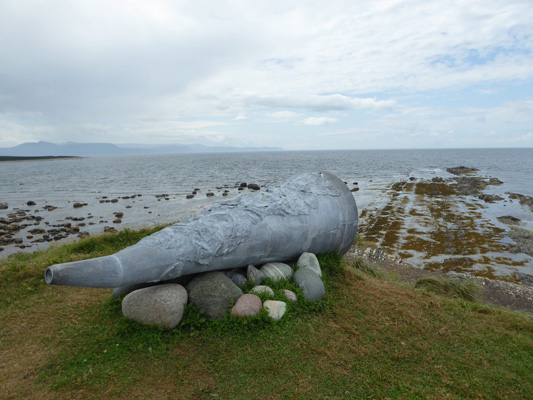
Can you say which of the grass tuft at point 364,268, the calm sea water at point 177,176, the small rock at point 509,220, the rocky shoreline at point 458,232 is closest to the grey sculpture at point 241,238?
the grass tuft at point 364,268

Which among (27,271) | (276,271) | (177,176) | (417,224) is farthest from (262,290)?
(177,176)

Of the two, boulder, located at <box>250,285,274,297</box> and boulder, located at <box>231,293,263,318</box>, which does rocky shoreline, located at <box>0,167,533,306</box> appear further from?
boulder, located at <box>231,293,263,318</box>

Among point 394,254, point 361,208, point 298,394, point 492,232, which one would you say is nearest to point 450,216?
point 492,232

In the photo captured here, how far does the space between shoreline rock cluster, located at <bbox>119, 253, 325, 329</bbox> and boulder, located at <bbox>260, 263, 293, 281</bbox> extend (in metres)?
0.09

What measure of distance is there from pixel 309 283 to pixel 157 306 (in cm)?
320

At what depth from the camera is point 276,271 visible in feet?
25.2

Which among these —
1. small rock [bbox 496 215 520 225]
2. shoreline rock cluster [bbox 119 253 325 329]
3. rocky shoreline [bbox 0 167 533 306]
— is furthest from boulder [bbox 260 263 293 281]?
small rock [bbox 496 215 520 225]

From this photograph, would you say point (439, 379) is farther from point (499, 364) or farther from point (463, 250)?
point (463, 250)

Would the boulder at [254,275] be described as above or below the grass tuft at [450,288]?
above

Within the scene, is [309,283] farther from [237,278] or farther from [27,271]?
[27,271]

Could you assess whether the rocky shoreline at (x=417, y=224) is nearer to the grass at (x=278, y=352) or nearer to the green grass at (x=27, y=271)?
the grass at (x=278, y=352)

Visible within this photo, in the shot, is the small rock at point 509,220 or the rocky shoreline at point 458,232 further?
the small rock at point 509,220

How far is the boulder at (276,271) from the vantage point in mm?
7555

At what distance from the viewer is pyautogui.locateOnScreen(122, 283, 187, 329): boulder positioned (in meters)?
6.05
